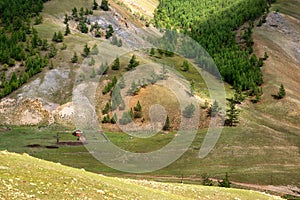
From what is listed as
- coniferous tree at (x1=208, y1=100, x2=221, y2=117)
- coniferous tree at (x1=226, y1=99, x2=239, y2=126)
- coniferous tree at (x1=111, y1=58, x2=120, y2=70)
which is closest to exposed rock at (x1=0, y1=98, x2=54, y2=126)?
coniferous tree at (x1=111, y1=58, x2=120, y2=70)

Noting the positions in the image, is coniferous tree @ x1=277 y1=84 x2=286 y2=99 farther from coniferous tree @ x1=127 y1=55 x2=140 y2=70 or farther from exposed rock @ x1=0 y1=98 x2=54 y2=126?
exposed rock @ x1=0 y1=98 x2=54 y2=126

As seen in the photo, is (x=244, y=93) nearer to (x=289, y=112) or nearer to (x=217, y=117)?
(x=289, y=112)

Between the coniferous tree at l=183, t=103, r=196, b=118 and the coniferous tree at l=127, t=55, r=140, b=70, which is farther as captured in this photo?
the coniferous tree at l=127, t=55, r=140, b=70

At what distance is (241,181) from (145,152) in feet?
97.0

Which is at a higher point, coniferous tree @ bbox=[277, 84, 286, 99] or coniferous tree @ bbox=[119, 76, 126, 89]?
coniferous tree @ bbox=[277, 84, 286, 99]

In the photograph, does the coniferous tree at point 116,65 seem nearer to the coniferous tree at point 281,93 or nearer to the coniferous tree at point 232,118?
the coniferous tree at point 232,118

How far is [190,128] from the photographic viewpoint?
13925 cm

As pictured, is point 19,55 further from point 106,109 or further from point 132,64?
point 106,109

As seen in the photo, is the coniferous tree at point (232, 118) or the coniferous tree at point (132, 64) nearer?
the coniferous tree at point (232, 118)

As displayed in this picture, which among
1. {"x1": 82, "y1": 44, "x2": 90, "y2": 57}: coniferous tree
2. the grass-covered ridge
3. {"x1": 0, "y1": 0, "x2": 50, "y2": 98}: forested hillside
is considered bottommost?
{"x1": 0, "y1": 0, "x2": 50, "y2": 98}: forested hillside

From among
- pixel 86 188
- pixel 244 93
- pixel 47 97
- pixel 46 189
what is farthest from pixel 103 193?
pixel 244 93

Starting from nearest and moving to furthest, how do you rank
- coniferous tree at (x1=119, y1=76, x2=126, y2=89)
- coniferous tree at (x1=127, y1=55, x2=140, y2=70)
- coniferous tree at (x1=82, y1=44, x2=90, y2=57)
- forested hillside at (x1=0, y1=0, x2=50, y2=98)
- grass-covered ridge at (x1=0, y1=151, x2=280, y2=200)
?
grass-covered ridge at (x1=0, y1=151, x2=280, y2=200) → forested hillside at (x1=0, y1=0, x2=50, y2=98) → coniferous tree at (x1=119, y1=76, x2=126, y2=89) → coniferous tree at (x1=127, y1=55, x2=140, y2=70) → coniferous tree at (x1=82, y1=44, x2=90, y2=57)

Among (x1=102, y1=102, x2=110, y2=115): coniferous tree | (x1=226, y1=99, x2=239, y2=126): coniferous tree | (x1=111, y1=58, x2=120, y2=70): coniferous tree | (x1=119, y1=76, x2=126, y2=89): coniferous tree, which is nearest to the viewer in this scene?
(x1=226, y1=99, x2=239, y2=126): coniferous tree

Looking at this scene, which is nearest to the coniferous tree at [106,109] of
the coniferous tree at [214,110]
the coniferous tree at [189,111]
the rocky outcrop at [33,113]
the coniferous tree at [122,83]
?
the rocky outcrop at [33,113]
